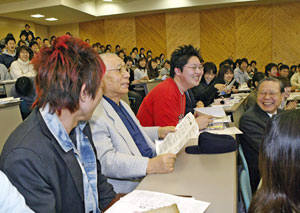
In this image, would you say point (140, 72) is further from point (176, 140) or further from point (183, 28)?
point (176, 140)

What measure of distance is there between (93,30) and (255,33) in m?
7.37

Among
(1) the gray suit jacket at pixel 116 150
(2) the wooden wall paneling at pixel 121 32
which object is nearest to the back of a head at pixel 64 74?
(1) the gray suit jacket at pixel 116 150

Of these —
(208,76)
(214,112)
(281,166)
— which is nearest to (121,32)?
(208,76)

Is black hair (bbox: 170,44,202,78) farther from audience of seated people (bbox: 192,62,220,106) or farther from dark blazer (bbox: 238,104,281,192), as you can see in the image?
audience of seated people (bbox: 192,62,220,106)

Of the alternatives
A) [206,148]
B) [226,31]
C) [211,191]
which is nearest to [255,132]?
[206,148]

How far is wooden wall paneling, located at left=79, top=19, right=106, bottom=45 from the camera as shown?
14.3 m

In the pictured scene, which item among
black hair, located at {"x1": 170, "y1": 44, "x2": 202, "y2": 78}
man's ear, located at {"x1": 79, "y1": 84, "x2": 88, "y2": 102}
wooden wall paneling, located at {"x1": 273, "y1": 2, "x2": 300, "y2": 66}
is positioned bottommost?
man's ear, located at {"x1": 79, "y1": 84, "x2": 88, "y2": 102}

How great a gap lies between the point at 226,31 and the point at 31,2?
25.5 feet

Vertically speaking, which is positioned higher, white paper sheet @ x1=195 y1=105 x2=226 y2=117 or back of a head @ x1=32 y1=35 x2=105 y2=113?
back of a head @ x1=32 y1=35 x2=105 y2=113

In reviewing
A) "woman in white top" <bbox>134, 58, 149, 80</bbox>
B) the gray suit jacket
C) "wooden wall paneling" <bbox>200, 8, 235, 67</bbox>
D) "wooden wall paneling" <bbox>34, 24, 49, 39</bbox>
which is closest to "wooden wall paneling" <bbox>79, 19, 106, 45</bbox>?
"wooden wall paneling" <bbox>34, 24, 49, 39</bbox>

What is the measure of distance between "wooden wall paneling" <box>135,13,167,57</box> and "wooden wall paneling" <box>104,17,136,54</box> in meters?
0.27

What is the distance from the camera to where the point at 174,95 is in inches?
103

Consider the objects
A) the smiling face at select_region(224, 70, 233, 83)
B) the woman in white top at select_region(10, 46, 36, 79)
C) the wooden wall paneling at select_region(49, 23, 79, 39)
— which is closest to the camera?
the smiling face at select_region(224, 70, 233, 83)

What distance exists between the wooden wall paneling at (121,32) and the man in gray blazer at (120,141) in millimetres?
12195
